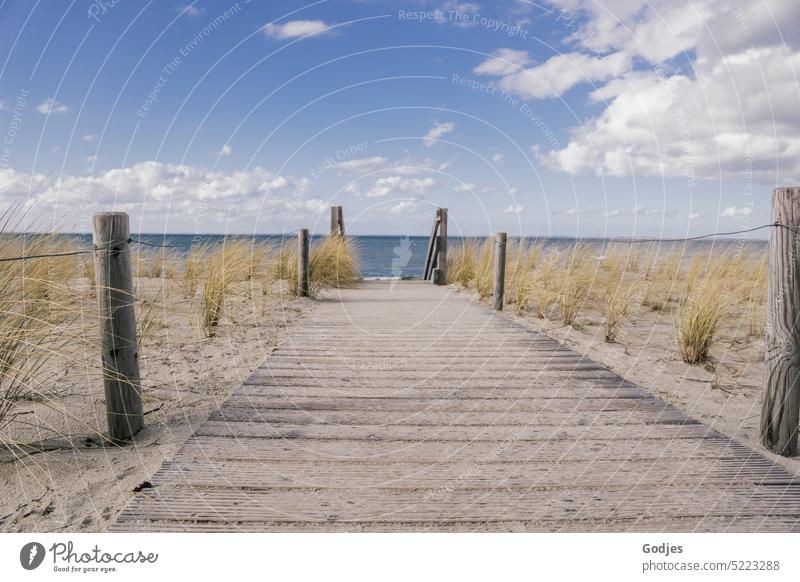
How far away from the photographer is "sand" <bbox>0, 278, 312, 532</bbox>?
201cm

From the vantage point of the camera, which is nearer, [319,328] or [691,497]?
[691,497]

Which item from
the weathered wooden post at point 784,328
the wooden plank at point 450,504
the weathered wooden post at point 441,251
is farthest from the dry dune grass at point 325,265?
the weathered wooden post at point 784,328

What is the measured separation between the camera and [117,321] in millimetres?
2527

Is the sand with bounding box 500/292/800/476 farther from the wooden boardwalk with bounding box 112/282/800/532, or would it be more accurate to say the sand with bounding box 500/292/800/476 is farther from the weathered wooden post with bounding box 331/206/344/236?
the weathered wooden post with bounding box 331/206/344/236

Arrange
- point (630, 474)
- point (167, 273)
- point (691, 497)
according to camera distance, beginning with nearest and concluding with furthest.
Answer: point (691, 497) → point (630, 474) → point (167, 273)

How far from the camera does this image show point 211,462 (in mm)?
2322

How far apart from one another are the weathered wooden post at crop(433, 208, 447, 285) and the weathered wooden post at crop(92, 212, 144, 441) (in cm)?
889

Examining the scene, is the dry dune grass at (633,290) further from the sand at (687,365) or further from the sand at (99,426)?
the sand at (99,426)

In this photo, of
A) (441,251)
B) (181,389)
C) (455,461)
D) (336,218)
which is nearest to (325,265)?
(336,218)

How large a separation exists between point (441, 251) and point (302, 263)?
14.8ft
